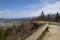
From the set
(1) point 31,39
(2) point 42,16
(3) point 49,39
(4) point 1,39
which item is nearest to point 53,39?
(3) point 49,39

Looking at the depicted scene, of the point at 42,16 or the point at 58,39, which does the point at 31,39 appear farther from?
the point at 42,16

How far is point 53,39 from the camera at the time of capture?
16328 millimetres

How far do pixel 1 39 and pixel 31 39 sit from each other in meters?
8.74

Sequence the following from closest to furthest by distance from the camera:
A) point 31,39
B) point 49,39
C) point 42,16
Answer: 1. point 31,39
2. point 49,39
3. point 42,16

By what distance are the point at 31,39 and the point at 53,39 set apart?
4947mm

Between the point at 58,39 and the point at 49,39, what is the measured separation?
3.45 ft

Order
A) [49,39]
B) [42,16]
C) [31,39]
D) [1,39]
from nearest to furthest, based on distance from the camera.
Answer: [31,39]
[49,39]
[1,39]
[42,16]

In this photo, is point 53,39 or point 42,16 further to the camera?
point 42,16

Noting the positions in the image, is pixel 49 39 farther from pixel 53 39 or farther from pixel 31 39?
pixel 31 39

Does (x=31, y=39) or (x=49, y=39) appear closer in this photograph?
(x=31, y=39)

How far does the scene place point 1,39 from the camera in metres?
19.8

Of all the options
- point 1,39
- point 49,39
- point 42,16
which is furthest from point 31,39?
point 42,16

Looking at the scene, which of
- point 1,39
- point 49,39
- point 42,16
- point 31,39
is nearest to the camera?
point 31,39

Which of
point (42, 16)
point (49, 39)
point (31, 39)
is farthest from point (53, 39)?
point (42, 16)
